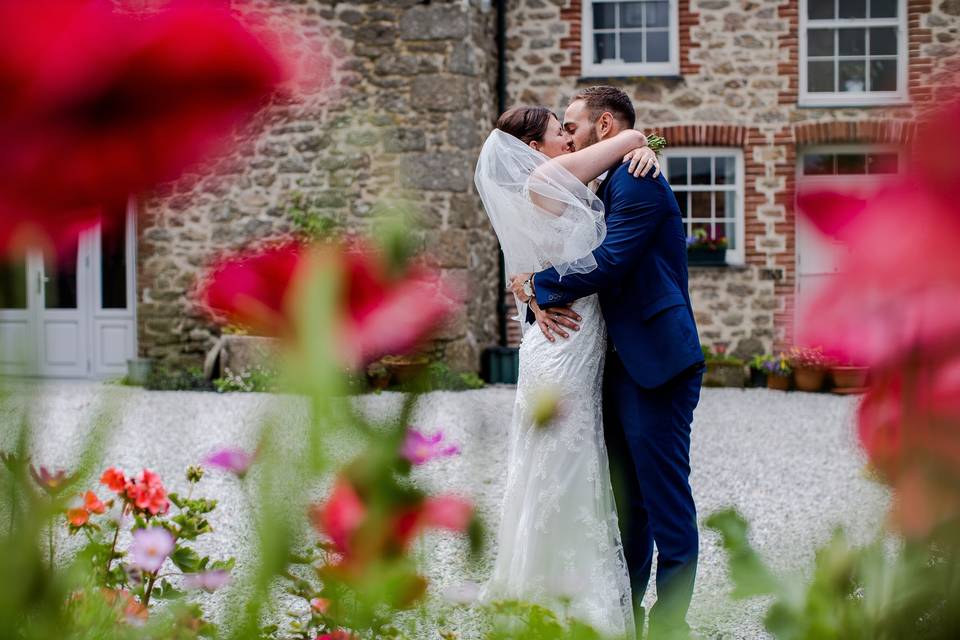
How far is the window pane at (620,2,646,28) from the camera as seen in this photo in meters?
10.4

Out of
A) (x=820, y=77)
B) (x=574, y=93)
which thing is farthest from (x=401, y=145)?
(x=820, y=77)

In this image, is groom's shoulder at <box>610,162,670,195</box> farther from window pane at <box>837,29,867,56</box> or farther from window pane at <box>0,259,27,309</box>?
window pane at <box>837,29,867,56</box>

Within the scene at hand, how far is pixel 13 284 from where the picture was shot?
1.20ft

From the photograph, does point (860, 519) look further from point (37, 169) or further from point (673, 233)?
point (673, 233)

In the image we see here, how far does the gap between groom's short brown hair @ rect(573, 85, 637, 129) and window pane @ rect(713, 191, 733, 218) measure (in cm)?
798

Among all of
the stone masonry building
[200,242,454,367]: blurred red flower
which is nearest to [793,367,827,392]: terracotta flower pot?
the stone masonry building

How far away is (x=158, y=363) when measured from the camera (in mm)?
9539

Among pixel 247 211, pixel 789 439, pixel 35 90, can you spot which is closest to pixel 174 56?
pixel 35 90

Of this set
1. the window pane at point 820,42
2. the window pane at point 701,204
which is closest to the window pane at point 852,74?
the window pane at point 820,42

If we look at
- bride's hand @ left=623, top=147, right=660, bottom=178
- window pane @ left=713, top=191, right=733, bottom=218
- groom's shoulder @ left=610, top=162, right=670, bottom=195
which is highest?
window pane @ left=713, top=191, right=733, bottom=218

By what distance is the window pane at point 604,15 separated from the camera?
10.4 m

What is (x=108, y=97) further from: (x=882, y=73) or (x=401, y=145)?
(x=882, y=73)

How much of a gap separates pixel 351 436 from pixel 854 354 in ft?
0.69

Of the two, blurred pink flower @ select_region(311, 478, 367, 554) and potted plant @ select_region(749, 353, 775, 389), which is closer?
blurred pink flower @ select_region(311, 478, 367, 554)
